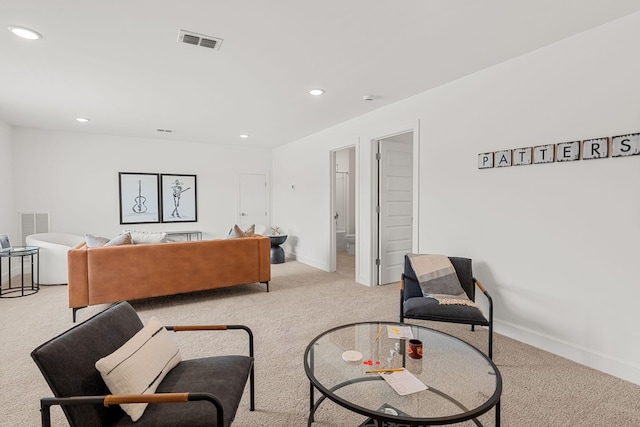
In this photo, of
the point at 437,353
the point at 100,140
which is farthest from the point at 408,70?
the point at 100,140

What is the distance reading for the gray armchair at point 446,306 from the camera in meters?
2.51

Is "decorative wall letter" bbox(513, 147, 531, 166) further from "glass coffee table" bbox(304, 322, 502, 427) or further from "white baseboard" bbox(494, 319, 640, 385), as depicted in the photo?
"glass coffee table" bbox(304, 322, 502, 427)

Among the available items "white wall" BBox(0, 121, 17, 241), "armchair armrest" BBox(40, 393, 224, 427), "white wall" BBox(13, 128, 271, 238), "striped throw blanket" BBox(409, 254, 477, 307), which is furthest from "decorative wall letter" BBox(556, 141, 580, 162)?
"white wall" BBox(0, 121, 17, 241)

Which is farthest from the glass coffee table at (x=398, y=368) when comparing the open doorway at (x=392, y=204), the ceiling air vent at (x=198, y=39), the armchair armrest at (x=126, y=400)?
the open doorway at (x=392, y=204)

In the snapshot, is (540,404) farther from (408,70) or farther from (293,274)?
(293,274)

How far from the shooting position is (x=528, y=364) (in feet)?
8.21

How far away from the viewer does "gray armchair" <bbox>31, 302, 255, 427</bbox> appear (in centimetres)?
122

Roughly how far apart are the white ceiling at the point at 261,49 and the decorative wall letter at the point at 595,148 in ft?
2.76

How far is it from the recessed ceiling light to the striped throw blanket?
11.8 feet

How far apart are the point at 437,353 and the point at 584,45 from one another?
252 centimetres

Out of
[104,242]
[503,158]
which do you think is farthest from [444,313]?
[104,242]

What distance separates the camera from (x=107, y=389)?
138 cm

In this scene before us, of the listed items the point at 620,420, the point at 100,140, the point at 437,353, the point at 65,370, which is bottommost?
the point at 620,420

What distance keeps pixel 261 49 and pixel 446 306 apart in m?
2.61
